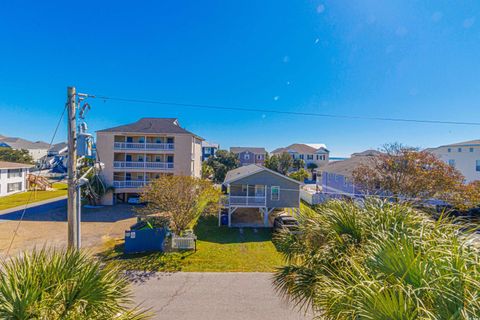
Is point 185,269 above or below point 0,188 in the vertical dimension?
below

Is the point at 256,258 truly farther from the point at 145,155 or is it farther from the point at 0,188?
the point at 0,188

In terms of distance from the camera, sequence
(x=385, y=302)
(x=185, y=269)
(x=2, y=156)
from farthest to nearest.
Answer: (x=2, y=156)
(x=185, y=269)
(x=385, y=302)

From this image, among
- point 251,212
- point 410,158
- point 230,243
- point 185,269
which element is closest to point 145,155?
point 251,212

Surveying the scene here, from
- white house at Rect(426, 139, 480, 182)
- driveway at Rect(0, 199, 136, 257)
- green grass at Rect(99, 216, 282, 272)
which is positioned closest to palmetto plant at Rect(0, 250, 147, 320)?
green grass at Rect(99, 216, 282, 272)

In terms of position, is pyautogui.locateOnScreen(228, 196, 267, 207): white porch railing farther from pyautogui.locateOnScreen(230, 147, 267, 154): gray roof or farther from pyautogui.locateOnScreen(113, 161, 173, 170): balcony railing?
pyautogui.locateOnScreen(230, 147, 267, 154): gray roof

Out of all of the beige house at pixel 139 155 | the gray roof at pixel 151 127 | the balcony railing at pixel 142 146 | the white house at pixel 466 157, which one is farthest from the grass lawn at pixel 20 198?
the white house at pixel 466 157

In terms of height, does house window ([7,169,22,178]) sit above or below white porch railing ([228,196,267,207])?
above
